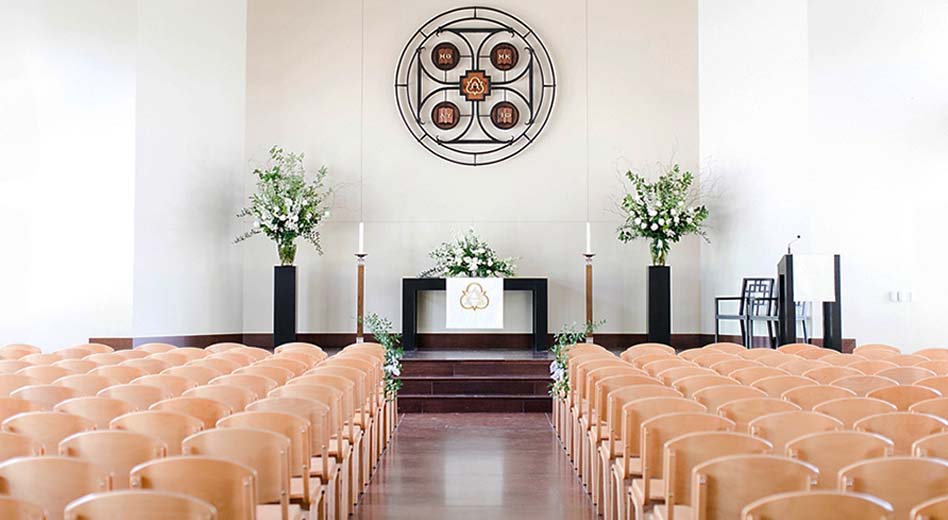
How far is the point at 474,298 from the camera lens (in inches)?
489

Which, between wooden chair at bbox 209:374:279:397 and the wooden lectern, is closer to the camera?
wooden chair at bbox 209:374:279:397

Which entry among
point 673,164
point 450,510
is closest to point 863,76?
point 673,164

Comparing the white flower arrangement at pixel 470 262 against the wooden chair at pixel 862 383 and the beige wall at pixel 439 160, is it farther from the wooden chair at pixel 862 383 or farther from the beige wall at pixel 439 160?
the wooden chair at pixel 862 383

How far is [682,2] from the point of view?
14164 mm

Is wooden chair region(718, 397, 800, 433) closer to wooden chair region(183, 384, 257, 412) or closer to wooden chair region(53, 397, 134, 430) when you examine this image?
wooden chair region(183, 384, 257, 412)

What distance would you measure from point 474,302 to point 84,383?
6869 mm

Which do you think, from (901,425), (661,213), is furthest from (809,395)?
(661,213)

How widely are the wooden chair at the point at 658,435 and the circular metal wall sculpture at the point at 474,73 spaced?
9.89 m

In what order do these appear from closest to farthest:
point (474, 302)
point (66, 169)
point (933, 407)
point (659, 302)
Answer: point (933, 407) < point (66, 169) < point (474, 302) < point (659, 302)

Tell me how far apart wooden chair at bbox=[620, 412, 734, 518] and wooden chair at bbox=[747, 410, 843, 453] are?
5.6 inches

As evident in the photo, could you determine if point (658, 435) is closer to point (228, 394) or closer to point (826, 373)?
point (228, 394)

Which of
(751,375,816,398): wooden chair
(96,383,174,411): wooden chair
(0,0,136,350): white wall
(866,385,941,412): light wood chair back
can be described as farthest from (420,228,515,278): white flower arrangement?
(866,385,941,412): light wood chair back

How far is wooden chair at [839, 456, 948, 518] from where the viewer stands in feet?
10.2

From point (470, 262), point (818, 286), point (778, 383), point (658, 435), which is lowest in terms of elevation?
point (658, 435)
